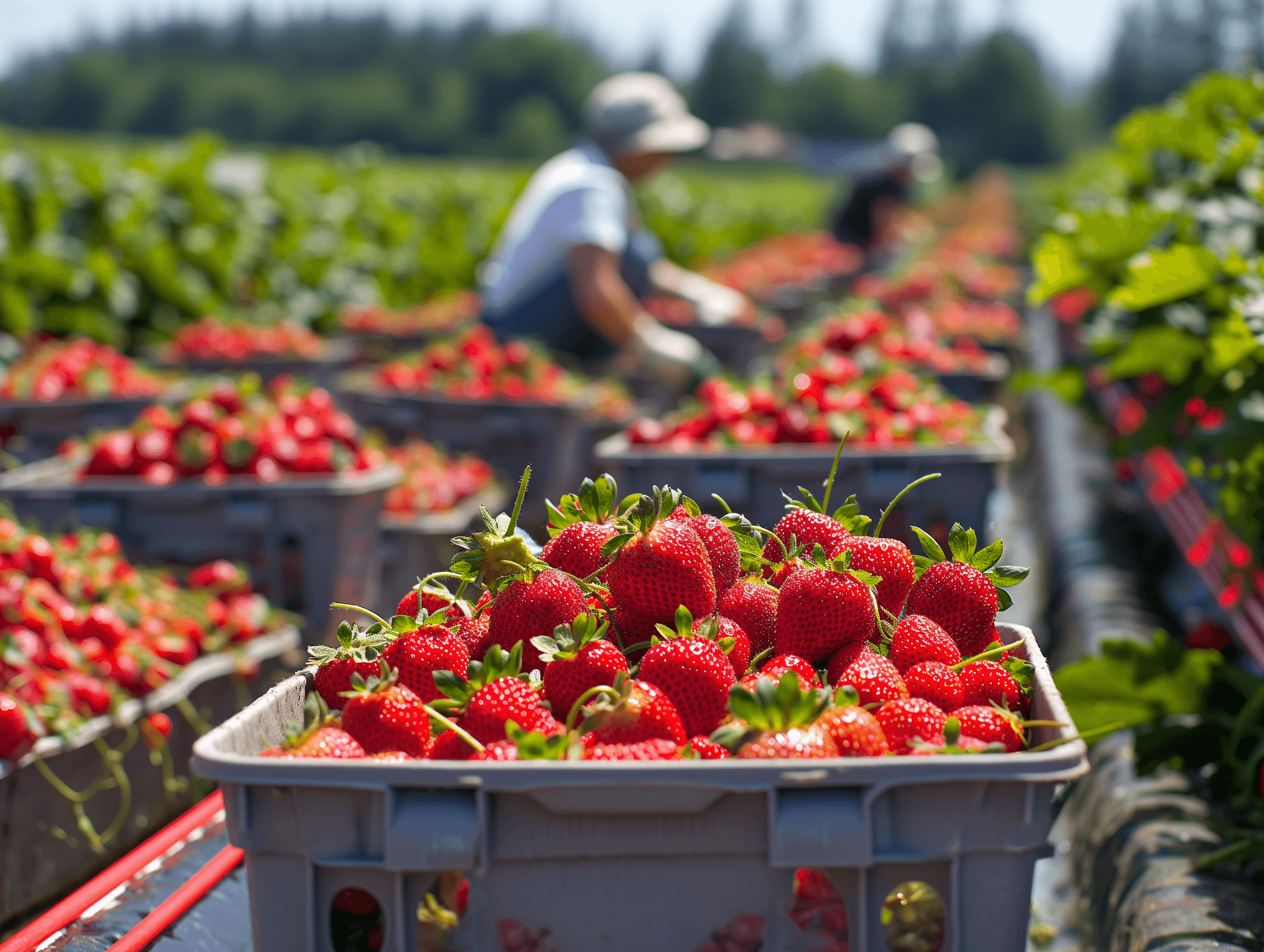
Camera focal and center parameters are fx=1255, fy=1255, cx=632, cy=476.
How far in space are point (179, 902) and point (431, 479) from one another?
3445mm

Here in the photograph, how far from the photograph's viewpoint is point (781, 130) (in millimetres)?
94000

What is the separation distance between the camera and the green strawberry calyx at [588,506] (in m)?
1.71

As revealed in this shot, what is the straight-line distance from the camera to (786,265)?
1529 centimetres

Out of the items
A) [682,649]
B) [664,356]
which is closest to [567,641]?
[682,649]

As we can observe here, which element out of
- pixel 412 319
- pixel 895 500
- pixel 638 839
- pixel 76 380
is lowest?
pixel 412 319

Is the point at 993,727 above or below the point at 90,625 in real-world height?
above

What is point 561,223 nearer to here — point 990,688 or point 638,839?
point 990,688

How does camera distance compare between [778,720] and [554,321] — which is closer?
[778,720]

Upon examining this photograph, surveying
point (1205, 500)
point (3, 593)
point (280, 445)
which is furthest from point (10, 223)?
point (1205, 500)

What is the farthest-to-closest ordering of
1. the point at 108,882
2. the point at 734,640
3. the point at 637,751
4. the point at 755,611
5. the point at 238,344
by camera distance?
the point at 238,344, the point at 108,882, the point at 755,611, the point at 734,640, the point at 637,751

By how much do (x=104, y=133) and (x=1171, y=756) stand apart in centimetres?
6841

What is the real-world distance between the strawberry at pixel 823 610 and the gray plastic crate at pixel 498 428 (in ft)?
13.5

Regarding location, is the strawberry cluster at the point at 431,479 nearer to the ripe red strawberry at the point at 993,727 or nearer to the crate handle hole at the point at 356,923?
the crate handle hole at the point at 356,923

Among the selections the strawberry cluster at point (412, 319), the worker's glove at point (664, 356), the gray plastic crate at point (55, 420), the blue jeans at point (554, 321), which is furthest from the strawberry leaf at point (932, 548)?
the strawberry cluster at point (412, 319)
